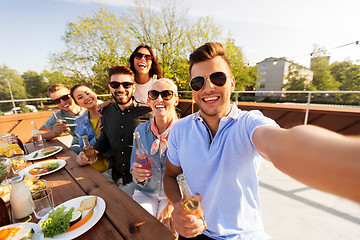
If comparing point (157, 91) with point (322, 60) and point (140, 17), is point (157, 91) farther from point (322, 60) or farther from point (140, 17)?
point (322, 60)

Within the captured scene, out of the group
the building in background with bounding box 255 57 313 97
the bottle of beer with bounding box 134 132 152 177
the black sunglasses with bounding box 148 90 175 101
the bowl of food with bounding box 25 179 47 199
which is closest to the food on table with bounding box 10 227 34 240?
the bowl of food with bounding box 25 179 47 199

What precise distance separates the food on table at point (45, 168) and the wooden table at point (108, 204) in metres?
0.09

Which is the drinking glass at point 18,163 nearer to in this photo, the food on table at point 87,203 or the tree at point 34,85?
the food on table at point 87,203

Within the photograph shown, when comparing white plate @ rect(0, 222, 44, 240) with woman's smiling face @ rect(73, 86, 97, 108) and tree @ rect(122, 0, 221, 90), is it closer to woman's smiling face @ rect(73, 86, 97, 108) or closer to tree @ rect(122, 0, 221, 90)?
woman's smiling face @ rect(73, 86, 97, 108)

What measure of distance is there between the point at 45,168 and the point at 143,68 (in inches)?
86.5

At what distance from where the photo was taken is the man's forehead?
126 cm

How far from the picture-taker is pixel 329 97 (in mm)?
38531

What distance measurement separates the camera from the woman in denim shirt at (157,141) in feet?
5.65

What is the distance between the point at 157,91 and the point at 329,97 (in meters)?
51.7

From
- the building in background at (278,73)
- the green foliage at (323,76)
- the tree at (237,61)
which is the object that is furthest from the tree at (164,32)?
the green foliage at (323,76)

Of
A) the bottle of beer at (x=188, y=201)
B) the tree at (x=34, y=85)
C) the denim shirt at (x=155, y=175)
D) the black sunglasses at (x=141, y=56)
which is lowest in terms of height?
the denim shirt at (x=155, y=175)

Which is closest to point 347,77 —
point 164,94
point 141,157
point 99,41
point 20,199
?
point 99,41

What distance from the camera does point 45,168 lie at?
1.73 m

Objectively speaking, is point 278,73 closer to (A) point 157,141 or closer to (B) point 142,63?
(B) point 142,63
